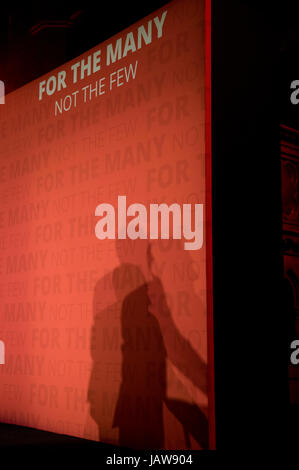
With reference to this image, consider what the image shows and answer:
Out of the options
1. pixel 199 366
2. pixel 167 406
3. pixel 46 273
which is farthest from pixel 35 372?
pixel 199 366

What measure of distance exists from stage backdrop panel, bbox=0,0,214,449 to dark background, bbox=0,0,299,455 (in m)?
0.10

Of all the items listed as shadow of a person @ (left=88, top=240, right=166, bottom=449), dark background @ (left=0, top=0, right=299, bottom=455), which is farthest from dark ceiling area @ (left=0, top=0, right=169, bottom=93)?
shadow of a person @ (left=88, top=240, right=166, bottom=449)

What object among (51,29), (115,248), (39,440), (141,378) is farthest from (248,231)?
(51,29)

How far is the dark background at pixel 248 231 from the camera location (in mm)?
2949

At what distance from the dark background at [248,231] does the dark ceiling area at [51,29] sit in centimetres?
81

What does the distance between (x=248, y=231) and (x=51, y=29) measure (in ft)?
9.29

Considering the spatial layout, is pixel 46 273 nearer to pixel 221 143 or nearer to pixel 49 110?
pixel 49 110

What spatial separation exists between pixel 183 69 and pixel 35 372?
2714 millimetres

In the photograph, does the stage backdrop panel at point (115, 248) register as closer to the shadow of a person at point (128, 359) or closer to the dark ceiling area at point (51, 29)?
the shadow of a person at point (128, 359)

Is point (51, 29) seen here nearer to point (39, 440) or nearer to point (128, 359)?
point (128, 359)

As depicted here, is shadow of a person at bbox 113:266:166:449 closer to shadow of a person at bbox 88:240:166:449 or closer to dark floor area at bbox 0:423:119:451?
shadow of a person at bbox 88:240:166:449

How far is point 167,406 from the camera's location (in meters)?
3.26

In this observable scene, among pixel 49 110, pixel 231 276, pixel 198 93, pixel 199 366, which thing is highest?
pixel 49 110
